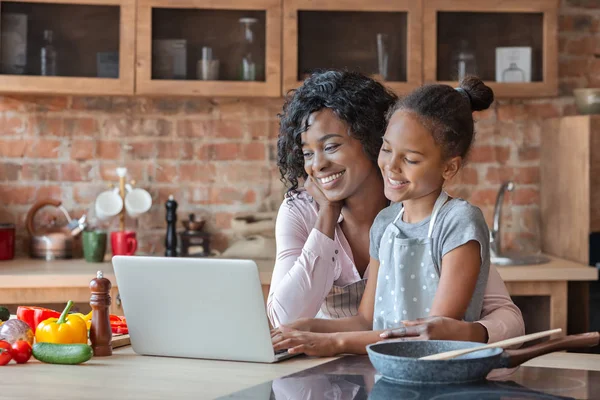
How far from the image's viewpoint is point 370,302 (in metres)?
2.03

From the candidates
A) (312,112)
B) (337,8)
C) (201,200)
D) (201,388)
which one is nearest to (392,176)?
(312,112)

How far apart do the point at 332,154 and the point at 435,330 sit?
0.72 m

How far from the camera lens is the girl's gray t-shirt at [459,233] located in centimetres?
182

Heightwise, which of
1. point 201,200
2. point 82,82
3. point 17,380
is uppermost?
point 82,82

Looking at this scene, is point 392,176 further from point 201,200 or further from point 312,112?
point 201,200

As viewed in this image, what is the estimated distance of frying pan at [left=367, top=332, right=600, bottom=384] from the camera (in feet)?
4.74

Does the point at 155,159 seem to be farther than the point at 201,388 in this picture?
Yes

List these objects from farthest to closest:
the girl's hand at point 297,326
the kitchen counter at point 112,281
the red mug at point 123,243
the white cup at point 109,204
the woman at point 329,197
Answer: the white cup at point 109,204 < the red mug at point 123,243 < the kitchen counter at point 112,281 < the woman at point 329,197 < the girl's hand at point 297,326

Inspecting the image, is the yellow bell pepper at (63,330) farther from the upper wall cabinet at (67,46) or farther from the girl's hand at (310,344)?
the upper wall cabinet at (67,46)

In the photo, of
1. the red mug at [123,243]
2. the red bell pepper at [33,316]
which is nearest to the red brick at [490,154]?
the red mug at [123,243]

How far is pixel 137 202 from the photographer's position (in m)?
3.95

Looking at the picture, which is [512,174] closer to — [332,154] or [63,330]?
[332,154]

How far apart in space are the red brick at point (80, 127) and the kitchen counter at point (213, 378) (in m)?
2.34

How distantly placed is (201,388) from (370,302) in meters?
0.61
